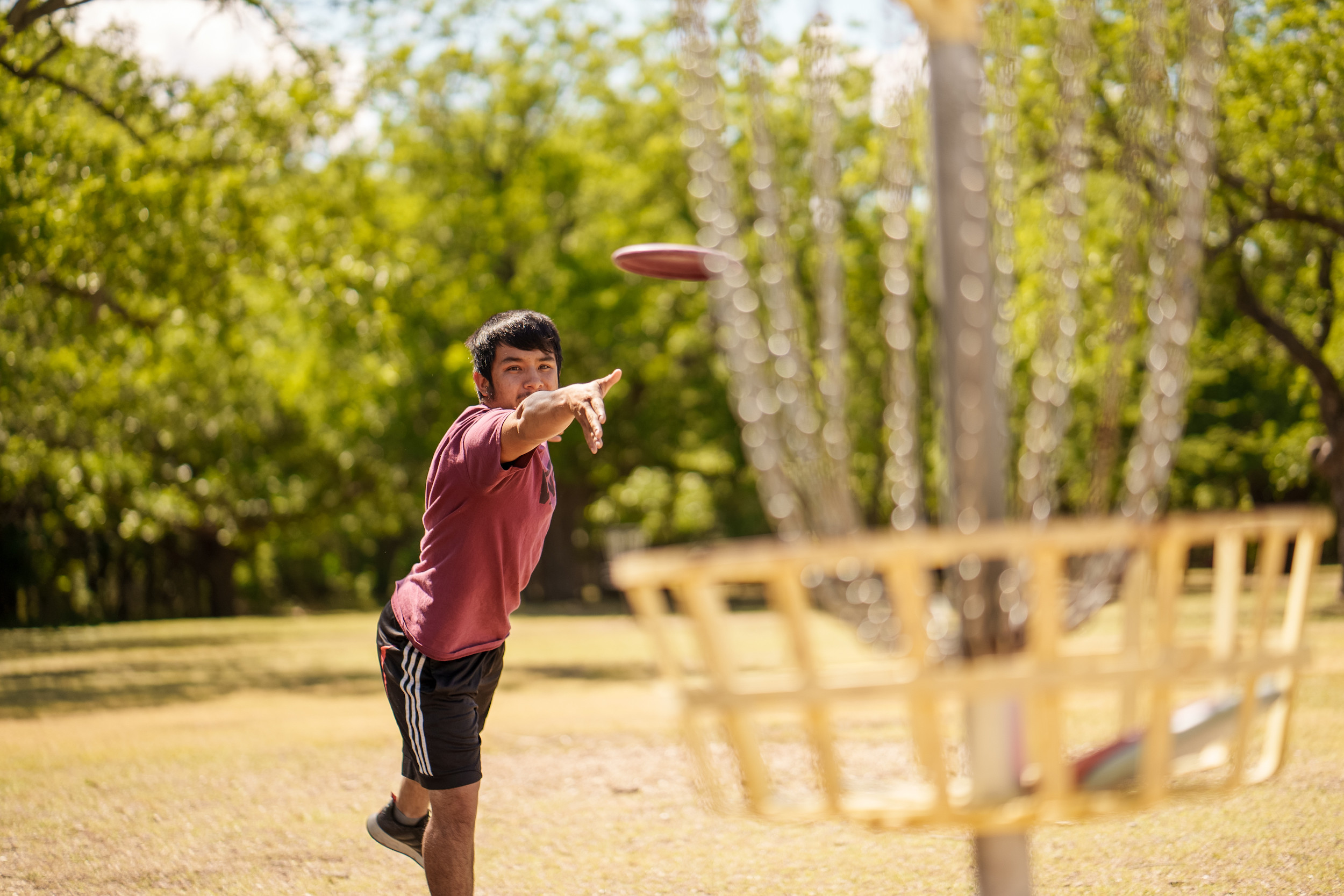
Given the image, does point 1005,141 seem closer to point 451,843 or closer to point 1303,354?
point 451,843

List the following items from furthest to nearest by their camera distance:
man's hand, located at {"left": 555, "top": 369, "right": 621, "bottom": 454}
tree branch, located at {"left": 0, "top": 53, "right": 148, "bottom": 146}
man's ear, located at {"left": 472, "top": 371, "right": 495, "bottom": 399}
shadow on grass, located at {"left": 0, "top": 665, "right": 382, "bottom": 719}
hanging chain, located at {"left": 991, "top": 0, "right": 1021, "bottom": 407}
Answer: shadow on grass, located at {"left": 0, "top": 665, "right": 382, "bottom": 719} → tree branch, located at {"left": 0, "top": 53, "right": 148, "bottom": 146} → man's ear, located at {"left": 472, "top": 371, "right": 495, "bottom": 399} → man's hand, located at {"left": 555, "top": 369, "right": 621, "bottom": 454} → hanging chain, located at {"left": 991, "top": 0, "right": 1021, "bottom": 407}

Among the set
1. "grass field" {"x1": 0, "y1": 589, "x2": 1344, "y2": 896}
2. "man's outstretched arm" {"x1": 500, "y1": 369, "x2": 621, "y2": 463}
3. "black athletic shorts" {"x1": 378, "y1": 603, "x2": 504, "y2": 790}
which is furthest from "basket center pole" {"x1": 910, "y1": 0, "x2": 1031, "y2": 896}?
"black athletic shorts" {"x1": 378, "y1": 603, "x2": 504, "y2": 790}

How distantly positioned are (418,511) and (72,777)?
2557 cm

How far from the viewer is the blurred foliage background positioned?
571 inches

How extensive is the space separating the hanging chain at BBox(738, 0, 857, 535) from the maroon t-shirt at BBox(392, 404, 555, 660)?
1581 millimetres

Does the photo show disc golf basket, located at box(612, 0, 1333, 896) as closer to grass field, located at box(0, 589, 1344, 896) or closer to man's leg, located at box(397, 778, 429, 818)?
grass field, located at box(0, 589, 1344, 896)

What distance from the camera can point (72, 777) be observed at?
773 centimetres

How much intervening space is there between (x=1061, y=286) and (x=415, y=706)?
2.44 meters

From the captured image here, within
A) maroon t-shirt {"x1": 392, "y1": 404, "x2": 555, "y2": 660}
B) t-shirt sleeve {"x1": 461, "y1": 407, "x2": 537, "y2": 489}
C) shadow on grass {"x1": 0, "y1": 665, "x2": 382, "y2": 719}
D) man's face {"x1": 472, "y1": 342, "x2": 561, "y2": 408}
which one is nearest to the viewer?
t-shirt sleeve {"x1": 461, "y1": 407, "x2": 537, "y2": 489}

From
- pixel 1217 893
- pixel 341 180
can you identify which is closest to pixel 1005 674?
pixel 1217 893

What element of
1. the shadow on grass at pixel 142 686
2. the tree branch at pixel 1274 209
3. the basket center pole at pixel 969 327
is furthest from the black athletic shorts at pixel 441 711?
the tree branch at pixel 1274 209

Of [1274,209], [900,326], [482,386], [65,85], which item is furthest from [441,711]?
[1274,209]

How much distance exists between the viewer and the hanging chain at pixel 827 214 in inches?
78.9

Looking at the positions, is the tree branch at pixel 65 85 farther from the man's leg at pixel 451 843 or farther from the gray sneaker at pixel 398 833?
the man's leg at pixel 451 843
